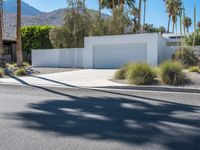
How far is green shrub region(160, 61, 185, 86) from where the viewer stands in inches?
541

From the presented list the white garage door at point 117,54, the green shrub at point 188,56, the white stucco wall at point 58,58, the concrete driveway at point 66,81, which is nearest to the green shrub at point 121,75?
the concrete driveway at point 66,81

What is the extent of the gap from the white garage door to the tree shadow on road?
17022 millimetres

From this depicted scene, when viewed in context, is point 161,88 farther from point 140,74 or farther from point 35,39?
point 35,39

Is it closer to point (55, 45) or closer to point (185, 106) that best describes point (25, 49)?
point (55, 45)

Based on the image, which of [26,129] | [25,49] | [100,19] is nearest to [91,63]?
[100,19]

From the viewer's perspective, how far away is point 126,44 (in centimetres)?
2716

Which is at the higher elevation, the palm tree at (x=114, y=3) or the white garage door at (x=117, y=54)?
the palm tree at (x=114, y=3)

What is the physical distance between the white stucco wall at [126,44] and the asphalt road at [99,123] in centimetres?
1537

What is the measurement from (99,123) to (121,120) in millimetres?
582

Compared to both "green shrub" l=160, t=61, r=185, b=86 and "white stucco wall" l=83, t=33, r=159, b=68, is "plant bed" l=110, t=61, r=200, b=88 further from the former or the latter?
"white stucco wall" l=83, t=33, r=159, b=68

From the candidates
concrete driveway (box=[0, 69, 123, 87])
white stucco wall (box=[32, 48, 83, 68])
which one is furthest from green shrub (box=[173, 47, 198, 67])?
white stucco wall (box=[32, 48, 83, 68])

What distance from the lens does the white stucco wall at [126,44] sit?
25766 millimetres

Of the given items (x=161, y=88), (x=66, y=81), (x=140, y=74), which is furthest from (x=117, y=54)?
(x=161, y=88)

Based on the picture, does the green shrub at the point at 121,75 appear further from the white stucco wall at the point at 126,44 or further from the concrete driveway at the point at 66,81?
the white stucco wall at the point at 126,44
